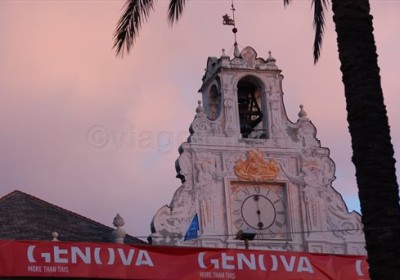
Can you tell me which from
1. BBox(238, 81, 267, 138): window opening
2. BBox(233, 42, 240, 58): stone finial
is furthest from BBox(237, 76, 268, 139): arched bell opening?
BBox(233, 42, 240, 58): stone finial

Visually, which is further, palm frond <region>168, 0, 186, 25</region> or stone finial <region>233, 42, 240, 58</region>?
stone finial <region>233, 42, 240, 58</region>

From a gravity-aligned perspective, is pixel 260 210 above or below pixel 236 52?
below

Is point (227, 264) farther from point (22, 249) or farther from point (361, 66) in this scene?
point (361, 66)

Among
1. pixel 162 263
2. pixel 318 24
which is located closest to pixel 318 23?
pixel 318 24

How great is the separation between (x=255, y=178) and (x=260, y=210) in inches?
43.3

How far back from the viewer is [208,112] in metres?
35.8

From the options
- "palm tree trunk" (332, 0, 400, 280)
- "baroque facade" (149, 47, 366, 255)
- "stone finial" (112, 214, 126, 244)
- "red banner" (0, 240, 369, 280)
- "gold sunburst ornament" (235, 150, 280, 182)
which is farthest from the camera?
"gold sunburst ornament" (235, 150, 280, 182)

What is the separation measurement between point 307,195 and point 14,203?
32.5 feet

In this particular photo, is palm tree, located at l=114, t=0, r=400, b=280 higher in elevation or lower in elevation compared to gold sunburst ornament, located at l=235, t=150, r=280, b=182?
lower

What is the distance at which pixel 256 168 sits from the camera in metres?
33.7

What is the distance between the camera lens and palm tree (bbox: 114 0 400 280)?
15.4 meters

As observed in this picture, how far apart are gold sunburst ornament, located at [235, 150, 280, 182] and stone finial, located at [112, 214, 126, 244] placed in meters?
4.97

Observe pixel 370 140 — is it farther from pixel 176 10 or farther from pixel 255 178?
pixel 255 178

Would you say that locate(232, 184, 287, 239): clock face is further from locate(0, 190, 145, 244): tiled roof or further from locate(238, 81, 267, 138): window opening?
locate(0, 190, 145, 244): tiled roof
